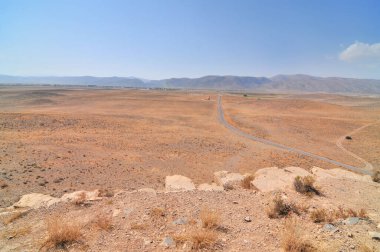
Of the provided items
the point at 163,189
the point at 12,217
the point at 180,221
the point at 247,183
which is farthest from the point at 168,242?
the point at 163,189

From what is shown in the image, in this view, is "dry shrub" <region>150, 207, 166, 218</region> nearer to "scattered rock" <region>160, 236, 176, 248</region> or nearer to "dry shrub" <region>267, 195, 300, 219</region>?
"scattered rock" <region>160, 236, 176, 248</region>

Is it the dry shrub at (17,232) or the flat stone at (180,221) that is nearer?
the dry shrub at (17,232)

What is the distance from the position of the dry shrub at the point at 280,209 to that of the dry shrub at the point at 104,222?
197 inches

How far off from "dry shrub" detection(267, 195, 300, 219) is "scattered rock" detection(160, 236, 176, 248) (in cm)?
340

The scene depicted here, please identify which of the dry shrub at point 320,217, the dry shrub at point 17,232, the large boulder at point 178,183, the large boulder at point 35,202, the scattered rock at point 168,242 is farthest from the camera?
the large boulder at point 178,183

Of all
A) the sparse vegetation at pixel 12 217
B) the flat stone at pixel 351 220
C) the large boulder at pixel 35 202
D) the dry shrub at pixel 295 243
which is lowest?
the large boulder at pixel 35 202

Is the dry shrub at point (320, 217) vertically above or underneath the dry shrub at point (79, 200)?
above

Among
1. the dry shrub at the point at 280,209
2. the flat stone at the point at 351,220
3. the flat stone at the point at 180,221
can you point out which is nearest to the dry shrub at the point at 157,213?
the flat stone at the point at 180,221

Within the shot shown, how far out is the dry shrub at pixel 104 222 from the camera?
663 cm

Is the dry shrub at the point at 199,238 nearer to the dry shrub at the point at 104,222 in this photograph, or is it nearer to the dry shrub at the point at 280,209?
the dry shrub at the point at 104,222

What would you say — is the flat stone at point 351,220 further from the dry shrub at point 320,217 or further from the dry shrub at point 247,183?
the dry shrub at point 247,183

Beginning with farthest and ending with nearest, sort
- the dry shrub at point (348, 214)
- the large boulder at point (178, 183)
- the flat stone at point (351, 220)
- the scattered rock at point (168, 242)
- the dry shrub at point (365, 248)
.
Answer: the large boulder at point (178, 183) < the dry shrub at point (348, 214) < the flat stone at point (351, 220) < the scattered rock at point (168, 242) < the dry shrub at point (365, 248)

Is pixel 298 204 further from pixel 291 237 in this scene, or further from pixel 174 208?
pixel 174 208

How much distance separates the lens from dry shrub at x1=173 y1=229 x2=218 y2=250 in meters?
5.68
